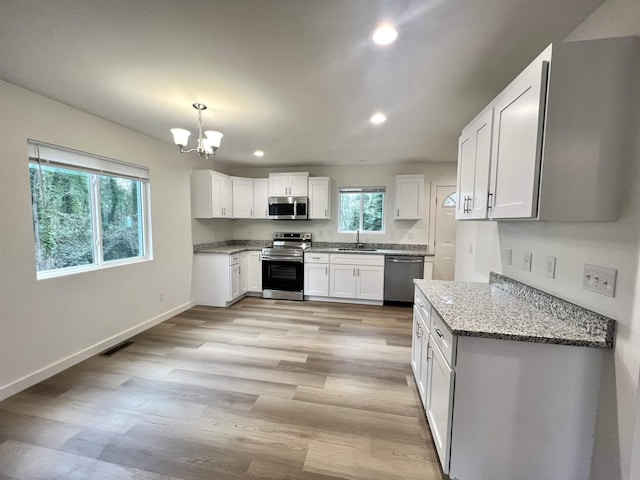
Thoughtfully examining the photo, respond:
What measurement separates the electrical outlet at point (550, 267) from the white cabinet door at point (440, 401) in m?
0.79

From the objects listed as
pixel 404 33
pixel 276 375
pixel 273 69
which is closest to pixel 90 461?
pixel 276 375

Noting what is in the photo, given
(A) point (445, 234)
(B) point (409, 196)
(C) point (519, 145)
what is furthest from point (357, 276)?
(C) point (519, 145)

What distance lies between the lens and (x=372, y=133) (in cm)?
308

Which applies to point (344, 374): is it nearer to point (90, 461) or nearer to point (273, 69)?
point (90, 461)

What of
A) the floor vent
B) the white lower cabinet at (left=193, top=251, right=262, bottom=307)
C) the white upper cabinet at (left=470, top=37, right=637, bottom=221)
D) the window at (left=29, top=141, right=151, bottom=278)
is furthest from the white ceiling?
the floor vent

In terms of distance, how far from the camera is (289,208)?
470 cm

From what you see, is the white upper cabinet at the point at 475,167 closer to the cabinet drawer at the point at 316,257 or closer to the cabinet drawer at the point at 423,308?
the cabinet drawer at the point at 423,308

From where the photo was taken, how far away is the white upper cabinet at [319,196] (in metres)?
4.67

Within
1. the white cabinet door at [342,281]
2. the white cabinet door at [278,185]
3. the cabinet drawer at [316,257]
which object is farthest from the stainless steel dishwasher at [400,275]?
the white cabinet door at [278,185]

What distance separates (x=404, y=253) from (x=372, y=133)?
2013 mm

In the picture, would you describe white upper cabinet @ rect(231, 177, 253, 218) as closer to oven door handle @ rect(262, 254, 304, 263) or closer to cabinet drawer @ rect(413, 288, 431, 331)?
oven door handle @ rect(262, 254, 304, 263)

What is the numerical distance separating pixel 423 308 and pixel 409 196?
9.57 ft

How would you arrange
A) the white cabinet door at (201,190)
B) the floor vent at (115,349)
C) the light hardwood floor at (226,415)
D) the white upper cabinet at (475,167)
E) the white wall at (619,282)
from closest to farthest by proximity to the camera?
the white wall at (619,282) → the light hardwood floor at (226,415) → the white upper cabinet at (475,167) → the floor vent at (115,349) → the white cabinet door at (201,190)

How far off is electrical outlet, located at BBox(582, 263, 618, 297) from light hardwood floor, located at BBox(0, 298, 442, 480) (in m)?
1.28
